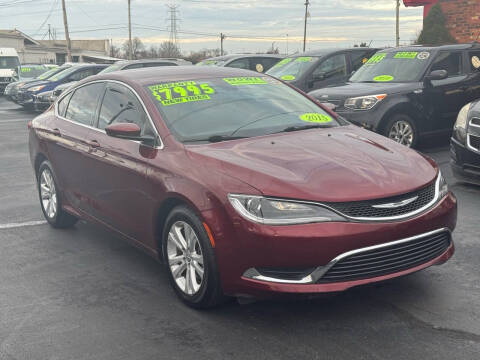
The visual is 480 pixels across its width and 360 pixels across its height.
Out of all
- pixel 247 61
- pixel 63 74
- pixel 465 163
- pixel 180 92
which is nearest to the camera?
pixel 180 92

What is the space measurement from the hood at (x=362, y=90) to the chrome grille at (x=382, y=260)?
6.08 m

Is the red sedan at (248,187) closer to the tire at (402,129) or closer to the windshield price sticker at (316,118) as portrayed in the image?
the windshield price sticker at (316,118)

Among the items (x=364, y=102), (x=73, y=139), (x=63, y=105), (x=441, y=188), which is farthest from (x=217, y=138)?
(x=364, y=102)

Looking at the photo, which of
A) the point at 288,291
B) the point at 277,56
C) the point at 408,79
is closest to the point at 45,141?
the point at 288,291

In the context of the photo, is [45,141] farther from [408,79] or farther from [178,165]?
[408,79]

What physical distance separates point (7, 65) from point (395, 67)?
26.0 m

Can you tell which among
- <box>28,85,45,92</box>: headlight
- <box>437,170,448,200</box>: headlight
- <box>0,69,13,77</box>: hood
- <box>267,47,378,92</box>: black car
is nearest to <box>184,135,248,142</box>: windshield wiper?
<box>437,170,448,200</box>: headlight

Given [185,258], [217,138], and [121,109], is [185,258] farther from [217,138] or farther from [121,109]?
[121,109]

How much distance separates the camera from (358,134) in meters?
4.89

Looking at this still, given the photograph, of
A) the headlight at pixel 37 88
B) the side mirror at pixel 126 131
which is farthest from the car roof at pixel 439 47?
the headlight at pixel 37 88

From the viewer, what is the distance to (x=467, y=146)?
7.00 metres

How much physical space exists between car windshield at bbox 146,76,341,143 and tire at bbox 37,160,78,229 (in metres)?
1.91

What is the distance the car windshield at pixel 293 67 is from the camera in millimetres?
Answer: 13156

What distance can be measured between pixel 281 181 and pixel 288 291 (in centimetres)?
65
